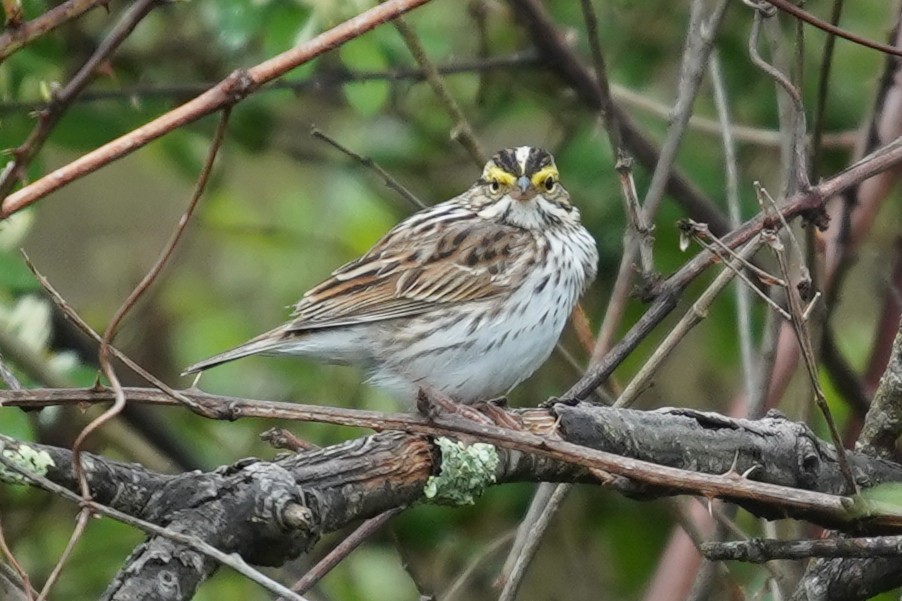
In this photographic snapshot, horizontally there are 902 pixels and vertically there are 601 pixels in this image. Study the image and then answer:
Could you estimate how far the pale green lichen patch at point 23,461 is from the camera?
267cm

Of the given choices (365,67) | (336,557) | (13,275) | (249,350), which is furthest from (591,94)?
(336,557)

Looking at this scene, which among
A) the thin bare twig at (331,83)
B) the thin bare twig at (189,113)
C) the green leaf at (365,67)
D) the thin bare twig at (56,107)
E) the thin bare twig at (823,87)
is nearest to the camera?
the thin bare twig at (56,107)

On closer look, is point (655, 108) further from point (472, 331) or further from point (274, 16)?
point (274, 16)

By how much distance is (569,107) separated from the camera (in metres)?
6.69

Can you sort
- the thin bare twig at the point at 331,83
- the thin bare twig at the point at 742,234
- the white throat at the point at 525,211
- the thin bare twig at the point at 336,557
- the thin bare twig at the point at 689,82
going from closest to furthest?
1. the thin bare twig at the point at 336,557
2. the thin bare twig at the point at 742,234
3. the thin bare twig at the point at 689,82
4. the thin bare twig at the point at 331,83
5. the white throat at the point at 525,211

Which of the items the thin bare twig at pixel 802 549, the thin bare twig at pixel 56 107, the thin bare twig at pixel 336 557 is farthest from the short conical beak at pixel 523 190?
the thin bare twig at pixel 56 107

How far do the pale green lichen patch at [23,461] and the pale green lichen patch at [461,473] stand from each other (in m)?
0.90

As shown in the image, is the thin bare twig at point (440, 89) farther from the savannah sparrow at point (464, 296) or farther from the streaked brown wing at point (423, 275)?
the streaked brown wing at point (423, 275)

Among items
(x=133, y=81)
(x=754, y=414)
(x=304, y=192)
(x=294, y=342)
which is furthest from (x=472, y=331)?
(x=304, y=192)

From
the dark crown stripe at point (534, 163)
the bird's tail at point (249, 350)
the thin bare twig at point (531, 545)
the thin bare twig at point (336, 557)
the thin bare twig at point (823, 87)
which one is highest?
the thin bare twig at point (823, 87)

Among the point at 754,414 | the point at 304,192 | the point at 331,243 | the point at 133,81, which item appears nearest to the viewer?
the point at 754,414

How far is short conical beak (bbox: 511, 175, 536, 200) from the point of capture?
563cm

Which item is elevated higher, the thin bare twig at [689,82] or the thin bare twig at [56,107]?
the thin bare twig at [56,107]

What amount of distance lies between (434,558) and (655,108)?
7.15 feet
